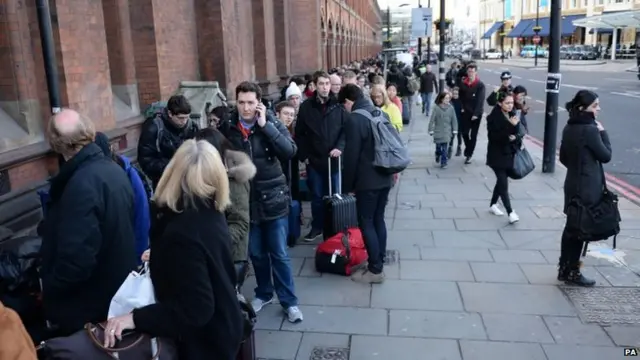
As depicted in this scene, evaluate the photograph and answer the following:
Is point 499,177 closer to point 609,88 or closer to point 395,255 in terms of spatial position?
point 395,255

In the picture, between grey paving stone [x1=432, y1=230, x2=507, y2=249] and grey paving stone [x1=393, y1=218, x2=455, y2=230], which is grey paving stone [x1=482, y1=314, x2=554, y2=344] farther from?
grey paving stone [x1=393, y1=218, x2=455, y2=230]

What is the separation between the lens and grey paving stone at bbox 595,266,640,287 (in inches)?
212

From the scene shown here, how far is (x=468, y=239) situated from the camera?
22.2 ft

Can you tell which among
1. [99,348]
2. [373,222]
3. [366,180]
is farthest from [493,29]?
[99,348]

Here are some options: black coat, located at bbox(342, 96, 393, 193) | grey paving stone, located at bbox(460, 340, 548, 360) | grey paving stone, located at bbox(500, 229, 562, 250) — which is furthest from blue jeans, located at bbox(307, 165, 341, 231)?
grey paving stone, located at bbox(460, 340, 548, 360)

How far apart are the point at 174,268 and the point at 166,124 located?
3085mm

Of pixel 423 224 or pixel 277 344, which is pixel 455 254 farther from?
pixel 277 344

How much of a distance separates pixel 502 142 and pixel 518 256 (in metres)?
1.70

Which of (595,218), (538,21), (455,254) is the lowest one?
(455,254)

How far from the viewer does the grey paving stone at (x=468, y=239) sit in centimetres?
655

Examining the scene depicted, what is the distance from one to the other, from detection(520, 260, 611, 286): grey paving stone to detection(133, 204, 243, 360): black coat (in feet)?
12.5

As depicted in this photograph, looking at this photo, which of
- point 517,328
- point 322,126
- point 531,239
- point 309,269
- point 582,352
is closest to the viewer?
point 582,352

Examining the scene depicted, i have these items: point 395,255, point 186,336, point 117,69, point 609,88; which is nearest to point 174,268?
point 186,336

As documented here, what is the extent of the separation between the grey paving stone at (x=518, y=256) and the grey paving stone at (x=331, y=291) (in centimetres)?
167
